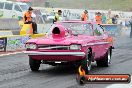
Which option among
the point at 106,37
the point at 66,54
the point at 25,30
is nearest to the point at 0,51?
the point at 25,30

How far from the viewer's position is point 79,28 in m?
12.0

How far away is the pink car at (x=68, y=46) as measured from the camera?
10562 millimetres

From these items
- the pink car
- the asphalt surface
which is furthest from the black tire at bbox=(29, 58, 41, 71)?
the asphalt surface

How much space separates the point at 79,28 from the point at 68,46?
1583 millimetres

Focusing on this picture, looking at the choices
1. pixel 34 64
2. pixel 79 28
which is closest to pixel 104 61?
pixel 79 28

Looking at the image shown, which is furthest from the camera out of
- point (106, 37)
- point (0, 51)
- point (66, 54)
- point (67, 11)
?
point (67, 11)

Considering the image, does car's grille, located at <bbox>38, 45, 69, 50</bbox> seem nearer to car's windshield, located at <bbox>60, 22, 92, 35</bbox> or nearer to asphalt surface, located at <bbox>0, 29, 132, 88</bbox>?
asphalt surface, located at <bbox>0, 29, 132, 88</bbox>

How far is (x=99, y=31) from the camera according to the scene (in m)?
12.6

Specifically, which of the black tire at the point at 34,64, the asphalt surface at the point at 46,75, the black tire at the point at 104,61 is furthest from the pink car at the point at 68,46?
the black tire at the point at 104,61

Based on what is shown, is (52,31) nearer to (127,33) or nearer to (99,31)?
(99,31)

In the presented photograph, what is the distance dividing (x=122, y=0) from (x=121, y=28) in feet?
118

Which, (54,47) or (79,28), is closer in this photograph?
(54,47)

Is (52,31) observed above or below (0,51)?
above

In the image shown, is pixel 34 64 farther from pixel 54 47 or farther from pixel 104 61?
pixel 104 61
